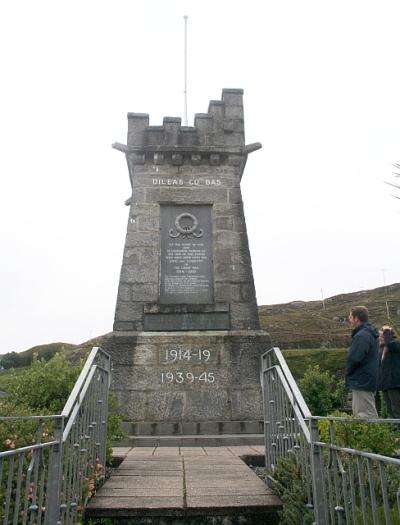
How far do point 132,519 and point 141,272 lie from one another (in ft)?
16.8

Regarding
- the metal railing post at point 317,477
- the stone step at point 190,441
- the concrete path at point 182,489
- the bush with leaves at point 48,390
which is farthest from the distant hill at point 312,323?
the metal railing post at point 317,477

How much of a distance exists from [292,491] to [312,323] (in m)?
28.1

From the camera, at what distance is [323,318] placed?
34.8 metres

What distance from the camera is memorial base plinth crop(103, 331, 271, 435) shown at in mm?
7176

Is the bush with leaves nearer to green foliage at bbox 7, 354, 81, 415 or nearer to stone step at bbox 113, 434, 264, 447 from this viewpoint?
green foliage at bbox 7, 354, 81, 415

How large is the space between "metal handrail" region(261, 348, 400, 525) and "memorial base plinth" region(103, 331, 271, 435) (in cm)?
259

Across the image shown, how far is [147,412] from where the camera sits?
23.7 feet

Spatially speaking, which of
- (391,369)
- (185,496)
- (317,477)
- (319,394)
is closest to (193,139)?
(391,369)

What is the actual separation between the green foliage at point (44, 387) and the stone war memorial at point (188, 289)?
4.89 ft

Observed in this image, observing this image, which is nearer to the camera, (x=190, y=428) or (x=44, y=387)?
(x=44, y=387)

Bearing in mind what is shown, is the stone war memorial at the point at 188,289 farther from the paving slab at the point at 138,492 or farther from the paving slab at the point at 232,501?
the paving slab at the point at 232,501

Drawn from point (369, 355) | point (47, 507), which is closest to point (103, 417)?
point (47, 507)

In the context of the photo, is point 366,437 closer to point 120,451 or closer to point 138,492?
point 138,492

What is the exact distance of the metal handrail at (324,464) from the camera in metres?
2.57
